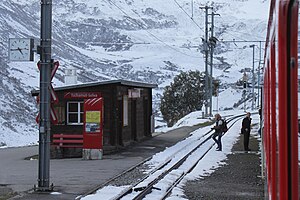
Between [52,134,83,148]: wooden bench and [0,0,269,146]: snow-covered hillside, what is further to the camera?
[0,0,269,146]: snow-covered hillside

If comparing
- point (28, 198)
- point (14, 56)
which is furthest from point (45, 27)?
point (28, 198)

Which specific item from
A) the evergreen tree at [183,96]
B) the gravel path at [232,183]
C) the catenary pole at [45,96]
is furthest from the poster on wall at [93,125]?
the evergreen tree at [183,96]

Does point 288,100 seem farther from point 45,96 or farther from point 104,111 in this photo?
point 104,111

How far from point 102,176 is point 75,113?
8808mm

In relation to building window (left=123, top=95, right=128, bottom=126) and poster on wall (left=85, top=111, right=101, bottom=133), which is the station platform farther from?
building window (left=123, top=95, right=128, bottom=126)

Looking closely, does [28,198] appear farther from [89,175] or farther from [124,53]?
[124,53]

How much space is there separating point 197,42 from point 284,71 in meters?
192

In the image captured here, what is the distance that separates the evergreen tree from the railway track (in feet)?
180

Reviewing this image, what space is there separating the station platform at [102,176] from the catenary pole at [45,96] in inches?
18.6

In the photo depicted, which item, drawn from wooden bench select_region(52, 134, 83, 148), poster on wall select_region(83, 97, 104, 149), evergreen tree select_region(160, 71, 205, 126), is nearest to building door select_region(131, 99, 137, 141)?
wooden bench select_region(52, 134, 83, 148)

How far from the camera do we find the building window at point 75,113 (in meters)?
25.4

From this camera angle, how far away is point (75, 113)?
2559 cm

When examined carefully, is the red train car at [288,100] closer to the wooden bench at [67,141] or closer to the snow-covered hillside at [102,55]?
the wooden bench at [67,141]

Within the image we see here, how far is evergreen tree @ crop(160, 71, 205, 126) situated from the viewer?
82000 mm
